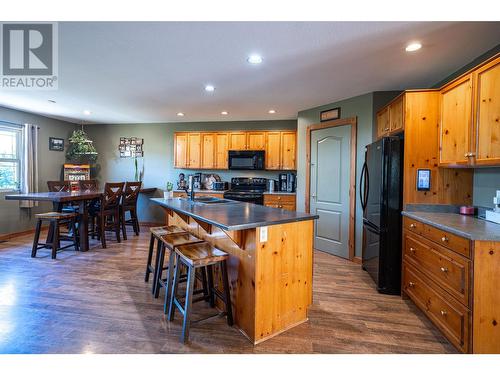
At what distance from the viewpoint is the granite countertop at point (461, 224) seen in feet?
5.55

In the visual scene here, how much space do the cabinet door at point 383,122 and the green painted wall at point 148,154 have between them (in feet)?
10.0

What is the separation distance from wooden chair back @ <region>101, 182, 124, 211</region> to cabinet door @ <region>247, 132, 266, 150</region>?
2.55 meters

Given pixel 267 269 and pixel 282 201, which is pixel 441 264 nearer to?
pixel 267 269

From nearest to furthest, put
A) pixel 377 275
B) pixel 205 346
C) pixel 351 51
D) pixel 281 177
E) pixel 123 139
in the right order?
pixel 205 346, pixel 351 51, pixel 377 275, pixel 281 177, pixel 123 139

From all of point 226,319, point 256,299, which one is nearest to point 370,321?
point 256,299

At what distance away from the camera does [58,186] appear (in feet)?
15.1

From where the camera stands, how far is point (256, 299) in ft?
6.20

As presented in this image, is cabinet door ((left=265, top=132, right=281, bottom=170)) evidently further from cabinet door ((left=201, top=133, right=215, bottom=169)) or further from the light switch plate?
the light switch plate

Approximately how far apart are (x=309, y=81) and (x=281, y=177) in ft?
7.97

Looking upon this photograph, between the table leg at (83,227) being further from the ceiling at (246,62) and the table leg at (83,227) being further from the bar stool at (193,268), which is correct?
the bar stool at (193,268)

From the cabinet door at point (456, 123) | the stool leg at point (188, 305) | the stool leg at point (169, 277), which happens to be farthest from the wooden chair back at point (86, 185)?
the cabinet door at point (456, 123)
